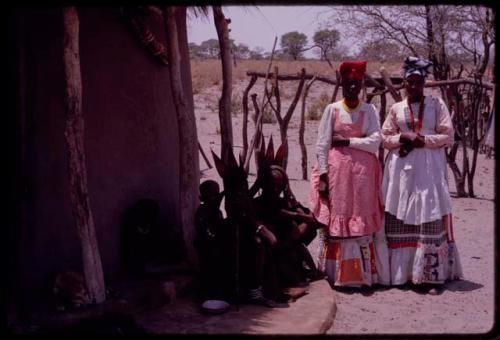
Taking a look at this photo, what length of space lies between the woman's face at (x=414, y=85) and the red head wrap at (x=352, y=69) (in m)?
0.50

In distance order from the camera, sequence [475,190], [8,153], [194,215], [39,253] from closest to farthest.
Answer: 1. [8,153]
2. [39,253]
3. [194,215]
4. [475,190]

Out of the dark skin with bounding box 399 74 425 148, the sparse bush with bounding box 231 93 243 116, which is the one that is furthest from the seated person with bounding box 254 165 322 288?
the sparse bush with bounding box 231 93 243 116

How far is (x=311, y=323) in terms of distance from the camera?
15.5 ft

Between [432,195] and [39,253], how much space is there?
3.48 meters

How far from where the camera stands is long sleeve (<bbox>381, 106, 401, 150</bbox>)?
588 centimetres

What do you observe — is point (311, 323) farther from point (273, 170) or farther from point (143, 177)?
point (143, 177)

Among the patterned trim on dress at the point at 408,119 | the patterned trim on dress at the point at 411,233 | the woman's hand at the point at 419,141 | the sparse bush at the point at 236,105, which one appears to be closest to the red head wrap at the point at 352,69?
the patterned trim on dress at the point at 408,119

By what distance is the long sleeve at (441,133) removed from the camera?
5762 millimetres

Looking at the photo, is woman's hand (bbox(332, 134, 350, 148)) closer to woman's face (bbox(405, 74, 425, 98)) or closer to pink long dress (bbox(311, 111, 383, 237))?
pink long dress (bbox(311, 111, 383, 237))

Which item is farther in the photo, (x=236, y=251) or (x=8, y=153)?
(x=236, y=251)

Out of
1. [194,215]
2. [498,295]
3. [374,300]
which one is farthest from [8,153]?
[498,295]

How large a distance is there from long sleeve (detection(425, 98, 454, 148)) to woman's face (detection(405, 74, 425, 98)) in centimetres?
27

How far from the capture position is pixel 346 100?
5.79 m

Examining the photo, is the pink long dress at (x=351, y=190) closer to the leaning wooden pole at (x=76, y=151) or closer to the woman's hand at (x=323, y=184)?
the woman's hand at (x=323, y=184)
